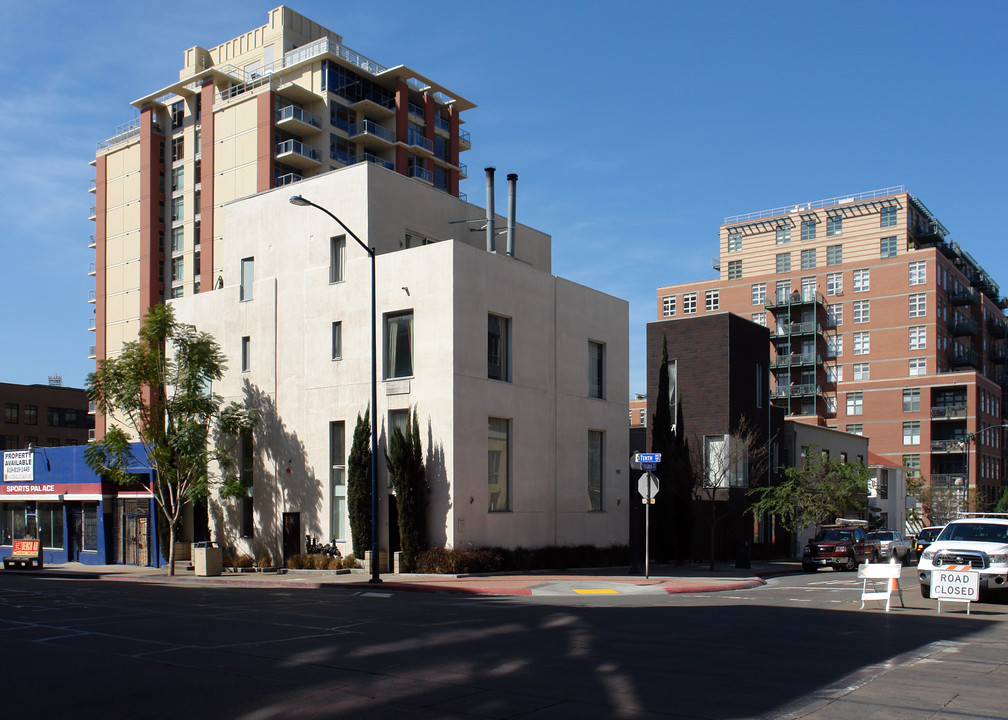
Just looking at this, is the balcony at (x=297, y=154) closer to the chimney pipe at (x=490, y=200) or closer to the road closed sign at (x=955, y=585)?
the chimney pipe at (x=490, y=200)

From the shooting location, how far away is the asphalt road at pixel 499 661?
29.7 ft

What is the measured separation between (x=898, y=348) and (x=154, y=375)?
2724 inches

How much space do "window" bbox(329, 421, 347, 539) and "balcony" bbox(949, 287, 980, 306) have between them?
72463 mm

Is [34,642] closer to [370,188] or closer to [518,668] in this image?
[518,668]

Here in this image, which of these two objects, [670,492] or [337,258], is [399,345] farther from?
[670,492]

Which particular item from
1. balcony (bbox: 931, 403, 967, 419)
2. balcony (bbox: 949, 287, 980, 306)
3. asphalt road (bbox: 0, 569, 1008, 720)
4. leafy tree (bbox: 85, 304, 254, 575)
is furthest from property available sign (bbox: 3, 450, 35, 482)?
balcony (bbox: 949, 287, 980, 306)

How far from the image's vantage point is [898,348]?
A: 83312 millimetres

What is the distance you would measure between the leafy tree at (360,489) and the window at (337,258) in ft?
18.8

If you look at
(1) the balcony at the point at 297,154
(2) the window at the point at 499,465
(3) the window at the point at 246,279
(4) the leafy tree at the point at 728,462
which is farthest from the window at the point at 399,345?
(1) the balcony at the point at 297,154

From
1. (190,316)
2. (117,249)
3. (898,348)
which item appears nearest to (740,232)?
(898,348)

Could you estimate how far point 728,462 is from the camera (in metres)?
41.4

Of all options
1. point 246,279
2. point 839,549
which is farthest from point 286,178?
point 839,549

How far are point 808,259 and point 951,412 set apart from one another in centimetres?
1938

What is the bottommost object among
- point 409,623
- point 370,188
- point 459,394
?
point 409,623
